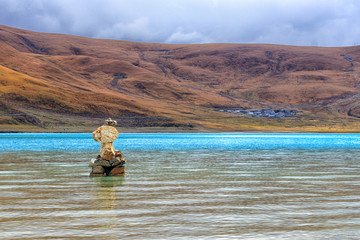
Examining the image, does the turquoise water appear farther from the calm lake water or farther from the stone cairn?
the calm lake water

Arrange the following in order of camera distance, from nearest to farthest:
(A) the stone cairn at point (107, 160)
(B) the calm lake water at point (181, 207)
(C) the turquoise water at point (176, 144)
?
(B) the calm lake water at point (181, 207), (A) the stone cairn at point (107, 160), (C) the turquoise water at point (176, 144)

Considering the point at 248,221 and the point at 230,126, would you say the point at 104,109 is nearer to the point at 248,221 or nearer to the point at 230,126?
the point at 230,126

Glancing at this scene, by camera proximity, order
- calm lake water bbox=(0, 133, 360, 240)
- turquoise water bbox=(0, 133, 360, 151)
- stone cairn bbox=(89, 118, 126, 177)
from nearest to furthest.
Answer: calm lake water bbox=(0, 133, 360, 240)
stone cairn bbox=(89, 118, 126, 177)
turquoise water bbox=(0, 133, 360, 151)

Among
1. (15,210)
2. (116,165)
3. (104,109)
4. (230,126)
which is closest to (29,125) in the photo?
(104,109)

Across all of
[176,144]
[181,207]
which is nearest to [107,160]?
[181,207]

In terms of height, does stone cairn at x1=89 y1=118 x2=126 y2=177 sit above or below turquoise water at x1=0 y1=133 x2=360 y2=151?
below

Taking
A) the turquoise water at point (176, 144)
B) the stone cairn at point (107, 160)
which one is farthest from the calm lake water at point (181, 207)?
the turquoise water at point (176, 144)

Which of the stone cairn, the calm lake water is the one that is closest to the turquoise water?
the stone cairn

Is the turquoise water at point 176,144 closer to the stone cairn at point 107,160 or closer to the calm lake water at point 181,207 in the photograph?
the stone cairn at point 107,160

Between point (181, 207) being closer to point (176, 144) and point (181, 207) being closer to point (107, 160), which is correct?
point (107, 160)

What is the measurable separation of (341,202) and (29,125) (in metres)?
161

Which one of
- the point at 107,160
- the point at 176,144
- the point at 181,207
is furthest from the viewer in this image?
the point at 176,144

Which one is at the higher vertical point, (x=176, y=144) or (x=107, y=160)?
(x=176, y=144)

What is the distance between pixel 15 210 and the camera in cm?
1430
